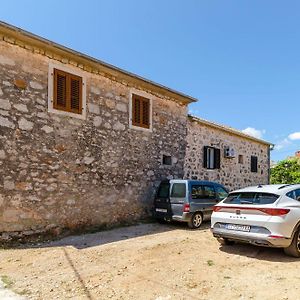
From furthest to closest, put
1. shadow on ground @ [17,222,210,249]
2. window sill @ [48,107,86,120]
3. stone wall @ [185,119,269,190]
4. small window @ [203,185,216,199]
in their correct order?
stone wall @ [185,119,269,190] → small window @ [203,185,216,199] → window sill @ [48,107,86,120] → shadow on ground @ [17,222,210,249]

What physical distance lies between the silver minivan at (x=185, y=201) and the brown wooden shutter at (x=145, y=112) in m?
2.29

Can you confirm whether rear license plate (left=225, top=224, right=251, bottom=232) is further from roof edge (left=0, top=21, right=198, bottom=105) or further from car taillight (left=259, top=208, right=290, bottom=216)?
roof edge (left=0, top=21, right=198, bottom=105)

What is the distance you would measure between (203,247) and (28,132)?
509cm

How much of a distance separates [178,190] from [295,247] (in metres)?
4.31

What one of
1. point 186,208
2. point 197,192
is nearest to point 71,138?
point 186,208

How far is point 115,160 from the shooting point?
9875 millimetres

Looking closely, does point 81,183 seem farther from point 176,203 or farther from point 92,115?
point 176,203

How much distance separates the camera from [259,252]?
6406mm

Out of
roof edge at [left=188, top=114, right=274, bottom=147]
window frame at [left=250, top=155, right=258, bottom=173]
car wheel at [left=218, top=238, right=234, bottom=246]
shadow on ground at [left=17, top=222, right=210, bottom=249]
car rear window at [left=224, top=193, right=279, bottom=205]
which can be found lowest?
shadow on ground at [left=17, top=222, right=210, bottom=249]

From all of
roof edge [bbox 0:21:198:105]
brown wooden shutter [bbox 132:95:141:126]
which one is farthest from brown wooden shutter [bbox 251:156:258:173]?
brown wooden shutter [bbox 132:95:141:126]

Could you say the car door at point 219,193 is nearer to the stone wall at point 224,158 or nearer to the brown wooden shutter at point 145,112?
the stone wall at point 224,158

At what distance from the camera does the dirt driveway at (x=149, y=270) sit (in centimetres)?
429

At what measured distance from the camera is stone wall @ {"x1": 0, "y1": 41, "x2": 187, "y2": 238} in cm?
744

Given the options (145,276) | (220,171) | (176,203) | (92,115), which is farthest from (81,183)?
(220,171)
